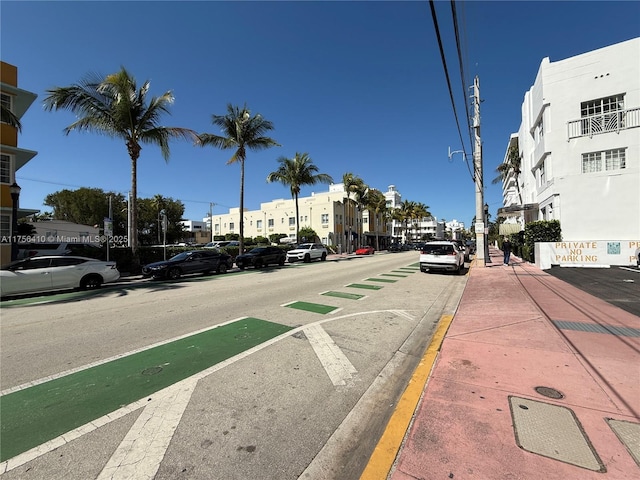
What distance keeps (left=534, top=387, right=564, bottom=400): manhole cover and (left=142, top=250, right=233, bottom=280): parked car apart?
14807 millimetres

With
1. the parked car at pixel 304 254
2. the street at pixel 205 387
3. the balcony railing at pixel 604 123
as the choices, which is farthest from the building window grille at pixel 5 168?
the balcony railing at pixel 604 123

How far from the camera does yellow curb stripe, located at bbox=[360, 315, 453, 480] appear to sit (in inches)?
96.0

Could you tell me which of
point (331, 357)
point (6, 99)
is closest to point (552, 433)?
point (331, 357)

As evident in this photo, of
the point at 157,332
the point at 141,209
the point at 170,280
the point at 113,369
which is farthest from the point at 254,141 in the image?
the point at 141,209

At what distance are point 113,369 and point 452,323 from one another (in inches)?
241

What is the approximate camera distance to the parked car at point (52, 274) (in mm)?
10118

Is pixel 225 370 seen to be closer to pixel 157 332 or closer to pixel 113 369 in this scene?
pixel 113 369

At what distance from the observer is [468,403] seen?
3248 mm

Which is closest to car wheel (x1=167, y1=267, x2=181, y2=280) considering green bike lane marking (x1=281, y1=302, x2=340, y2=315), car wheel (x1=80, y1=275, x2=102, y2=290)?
car wheel (x1=80, y1=275, x2=102, y2=290)

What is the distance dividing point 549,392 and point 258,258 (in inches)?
727

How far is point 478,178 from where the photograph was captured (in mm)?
20562

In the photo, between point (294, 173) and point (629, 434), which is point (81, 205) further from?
point (629, 434)

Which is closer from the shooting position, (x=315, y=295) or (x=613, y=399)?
(x=613, y=399)

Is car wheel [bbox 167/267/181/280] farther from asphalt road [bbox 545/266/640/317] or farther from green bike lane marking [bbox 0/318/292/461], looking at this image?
asphalt road [bbox 545/266/640/317]
